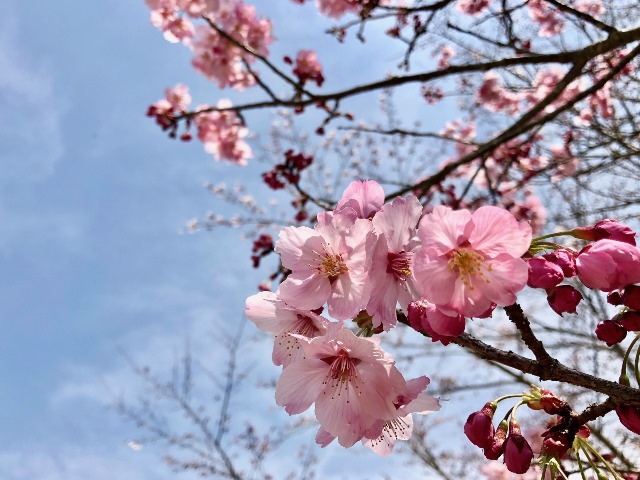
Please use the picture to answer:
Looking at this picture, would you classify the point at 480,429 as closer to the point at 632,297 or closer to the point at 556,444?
the point at 556,444

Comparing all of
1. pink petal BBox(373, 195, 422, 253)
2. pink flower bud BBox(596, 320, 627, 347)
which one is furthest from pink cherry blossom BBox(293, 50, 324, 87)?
pink flower bud BBox(596, 320, 627, 347)

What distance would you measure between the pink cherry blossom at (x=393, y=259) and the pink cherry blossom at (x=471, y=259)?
0.26 ft

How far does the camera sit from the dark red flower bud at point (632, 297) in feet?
3.24

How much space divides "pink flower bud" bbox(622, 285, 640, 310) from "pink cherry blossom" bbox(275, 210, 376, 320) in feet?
1.67

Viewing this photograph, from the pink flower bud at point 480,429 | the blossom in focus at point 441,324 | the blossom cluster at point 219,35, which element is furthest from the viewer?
the blossom cluster at point 219,35

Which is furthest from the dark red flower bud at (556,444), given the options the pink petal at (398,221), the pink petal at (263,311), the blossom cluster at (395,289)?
the pink petal at (263,311)

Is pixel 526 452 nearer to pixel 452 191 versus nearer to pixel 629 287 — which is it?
pixel 629 287

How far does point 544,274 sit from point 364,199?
0.40 metres

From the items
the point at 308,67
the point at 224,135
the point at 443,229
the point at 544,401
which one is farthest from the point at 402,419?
the point at 224,135

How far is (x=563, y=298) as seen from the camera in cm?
100

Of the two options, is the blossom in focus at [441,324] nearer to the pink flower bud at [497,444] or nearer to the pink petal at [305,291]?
the pink petal at [305,291]

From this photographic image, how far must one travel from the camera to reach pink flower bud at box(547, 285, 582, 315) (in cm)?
99

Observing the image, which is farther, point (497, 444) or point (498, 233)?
point (497, 444)

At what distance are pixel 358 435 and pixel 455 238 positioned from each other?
474mm
